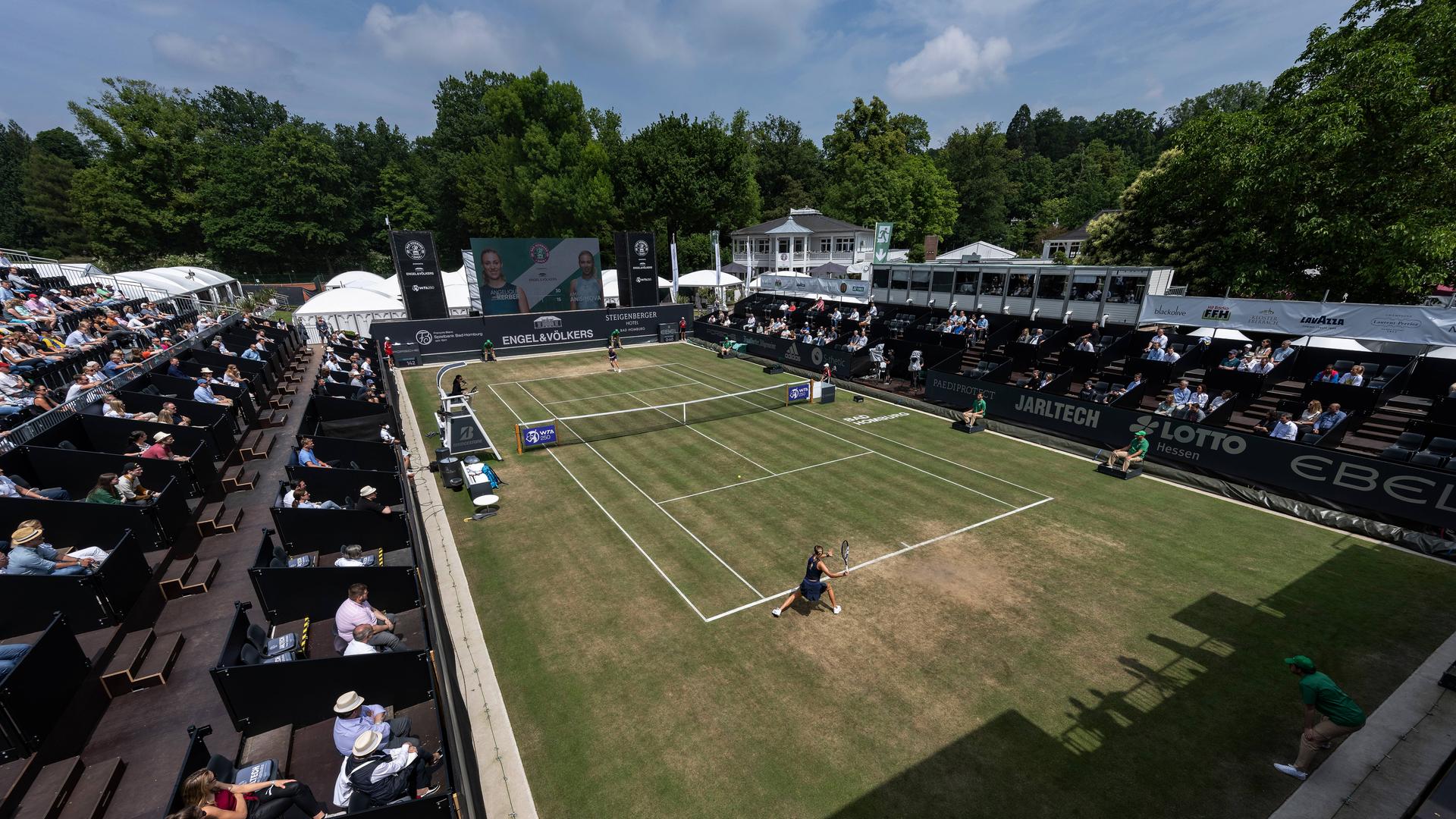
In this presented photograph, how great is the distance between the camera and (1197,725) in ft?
28.3

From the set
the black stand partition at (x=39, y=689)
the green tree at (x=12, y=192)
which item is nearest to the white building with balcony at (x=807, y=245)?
the black stand partition at (x=39, y=689)

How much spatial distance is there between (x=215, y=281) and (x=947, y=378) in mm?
57287

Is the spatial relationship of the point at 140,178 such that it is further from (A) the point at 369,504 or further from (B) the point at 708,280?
(A) the point at 369,504

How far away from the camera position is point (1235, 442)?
16297 millimetres

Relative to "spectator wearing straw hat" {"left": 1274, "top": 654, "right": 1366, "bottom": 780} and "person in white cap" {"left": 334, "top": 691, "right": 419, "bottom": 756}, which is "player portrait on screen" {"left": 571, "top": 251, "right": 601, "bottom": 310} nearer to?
"person in white cap" {"left": 334, "top": 691, "right": 419, "bottom": 756}

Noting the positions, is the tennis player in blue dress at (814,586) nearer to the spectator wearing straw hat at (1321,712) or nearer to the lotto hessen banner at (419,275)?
the spectator wearing straw hat at (1321,712)

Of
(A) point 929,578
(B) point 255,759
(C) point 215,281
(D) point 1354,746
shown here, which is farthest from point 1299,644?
(C) point 215,281

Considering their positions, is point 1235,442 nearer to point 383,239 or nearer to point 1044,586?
point 1044,586

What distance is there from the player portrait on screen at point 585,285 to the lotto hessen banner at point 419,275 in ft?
27.4

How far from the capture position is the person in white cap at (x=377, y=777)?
6.09 m

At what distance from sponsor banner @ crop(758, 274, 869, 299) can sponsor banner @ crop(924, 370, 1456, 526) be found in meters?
16.7

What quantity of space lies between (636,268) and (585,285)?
166 inches

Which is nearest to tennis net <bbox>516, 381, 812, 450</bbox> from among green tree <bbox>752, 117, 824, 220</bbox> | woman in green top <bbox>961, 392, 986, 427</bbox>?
woman in green top <bbox>961, 392, 986, 427</bbox>

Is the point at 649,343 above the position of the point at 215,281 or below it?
below
